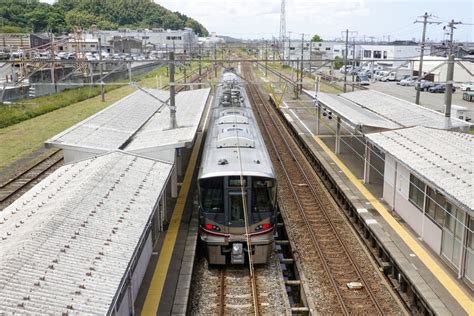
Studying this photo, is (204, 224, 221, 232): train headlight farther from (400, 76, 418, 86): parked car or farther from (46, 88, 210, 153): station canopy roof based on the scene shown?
(400, 76, 418, 86): parked car

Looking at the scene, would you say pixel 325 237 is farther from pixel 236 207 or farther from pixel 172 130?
pixel 172 130

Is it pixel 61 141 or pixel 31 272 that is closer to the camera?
pixel 31 272

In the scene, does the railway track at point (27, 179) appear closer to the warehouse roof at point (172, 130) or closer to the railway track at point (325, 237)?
the warehouse roof at point (172, 130)

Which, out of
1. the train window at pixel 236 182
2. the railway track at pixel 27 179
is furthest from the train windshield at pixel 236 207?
the railway track at pixel 27 179

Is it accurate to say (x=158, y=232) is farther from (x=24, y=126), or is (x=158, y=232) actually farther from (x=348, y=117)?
(x=24, y=126)

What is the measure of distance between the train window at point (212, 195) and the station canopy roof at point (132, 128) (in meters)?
2.58

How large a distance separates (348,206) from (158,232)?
6.06 m

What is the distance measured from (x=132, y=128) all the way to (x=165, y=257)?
21.9 ft

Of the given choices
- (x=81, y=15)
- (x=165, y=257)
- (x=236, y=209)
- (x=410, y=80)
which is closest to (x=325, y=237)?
(x=236, y=209)

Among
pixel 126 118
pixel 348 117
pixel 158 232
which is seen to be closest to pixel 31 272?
pixel 158 232

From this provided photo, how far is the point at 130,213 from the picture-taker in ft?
29.4

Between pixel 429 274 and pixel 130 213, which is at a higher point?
Answer: pixel 130 213

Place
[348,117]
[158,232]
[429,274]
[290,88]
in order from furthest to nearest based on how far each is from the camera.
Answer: [290,88]
[348,117]
[158,232]
[429,274]

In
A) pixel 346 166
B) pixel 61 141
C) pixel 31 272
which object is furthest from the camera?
pixel 346 166
